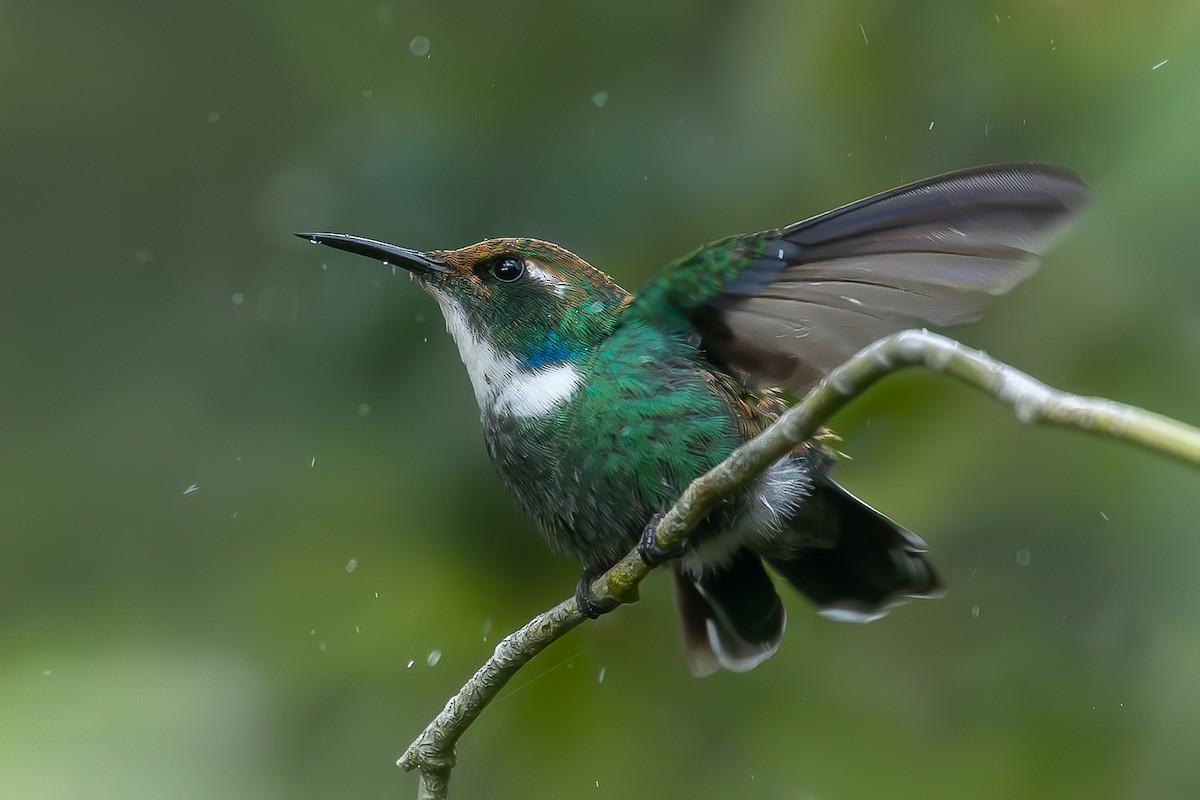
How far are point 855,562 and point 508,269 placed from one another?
0.98m

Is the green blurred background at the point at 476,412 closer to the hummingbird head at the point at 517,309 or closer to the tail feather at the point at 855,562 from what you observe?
the tail feather at the point at 855,562

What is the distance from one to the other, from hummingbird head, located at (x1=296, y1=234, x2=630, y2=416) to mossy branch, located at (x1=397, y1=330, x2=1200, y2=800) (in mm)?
609

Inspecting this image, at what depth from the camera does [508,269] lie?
3.05m

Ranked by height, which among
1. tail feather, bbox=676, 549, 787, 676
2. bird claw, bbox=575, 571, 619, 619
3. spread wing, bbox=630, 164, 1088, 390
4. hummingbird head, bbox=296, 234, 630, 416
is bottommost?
tail feather, bbox=676, 549, 787, 676

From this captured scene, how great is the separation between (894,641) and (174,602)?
217cm

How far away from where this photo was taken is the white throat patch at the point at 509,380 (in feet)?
9.29

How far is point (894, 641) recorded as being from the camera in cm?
392

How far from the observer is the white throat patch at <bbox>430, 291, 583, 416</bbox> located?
2832 mm

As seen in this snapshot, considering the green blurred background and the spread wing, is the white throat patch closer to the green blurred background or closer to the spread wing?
the spread wing

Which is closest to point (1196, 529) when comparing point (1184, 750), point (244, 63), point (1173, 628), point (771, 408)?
point (1173, 628)

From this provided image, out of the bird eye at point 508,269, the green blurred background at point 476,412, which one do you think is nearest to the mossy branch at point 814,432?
the bird eye at point 508,269

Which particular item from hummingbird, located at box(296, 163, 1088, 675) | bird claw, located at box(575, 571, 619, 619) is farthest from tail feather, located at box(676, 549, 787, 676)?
bird claw, located at box(575, 571, 619, 619)

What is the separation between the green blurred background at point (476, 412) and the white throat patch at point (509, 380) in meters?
1.02

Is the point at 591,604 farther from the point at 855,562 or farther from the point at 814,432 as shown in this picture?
the point at 855,562
